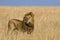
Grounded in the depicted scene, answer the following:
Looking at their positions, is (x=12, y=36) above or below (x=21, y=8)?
below

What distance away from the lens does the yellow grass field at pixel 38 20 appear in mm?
800

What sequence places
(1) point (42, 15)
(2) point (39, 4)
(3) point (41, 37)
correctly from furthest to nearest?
(2) point (39, 4) < (1) point (42, 15) < (3) point (41, 37)

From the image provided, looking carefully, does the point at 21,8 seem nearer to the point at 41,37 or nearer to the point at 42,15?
the point at 42,15

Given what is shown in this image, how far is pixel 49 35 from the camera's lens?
0.80 metres

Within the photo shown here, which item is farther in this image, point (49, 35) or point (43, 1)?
point (43, 1)

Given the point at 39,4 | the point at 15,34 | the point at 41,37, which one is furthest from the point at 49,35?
the point at 39,4

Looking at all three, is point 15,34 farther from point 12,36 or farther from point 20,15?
point 20,15

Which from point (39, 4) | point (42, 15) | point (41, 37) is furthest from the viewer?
point (39, 4)

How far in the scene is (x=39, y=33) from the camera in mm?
814

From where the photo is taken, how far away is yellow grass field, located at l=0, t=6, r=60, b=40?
2.62 feet

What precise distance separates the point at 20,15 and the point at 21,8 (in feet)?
0.19

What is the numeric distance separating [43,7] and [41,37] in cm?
21

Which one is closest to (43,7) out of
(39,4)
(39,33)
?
(39,4)

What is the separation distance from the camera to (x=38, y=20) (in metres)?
0.88
